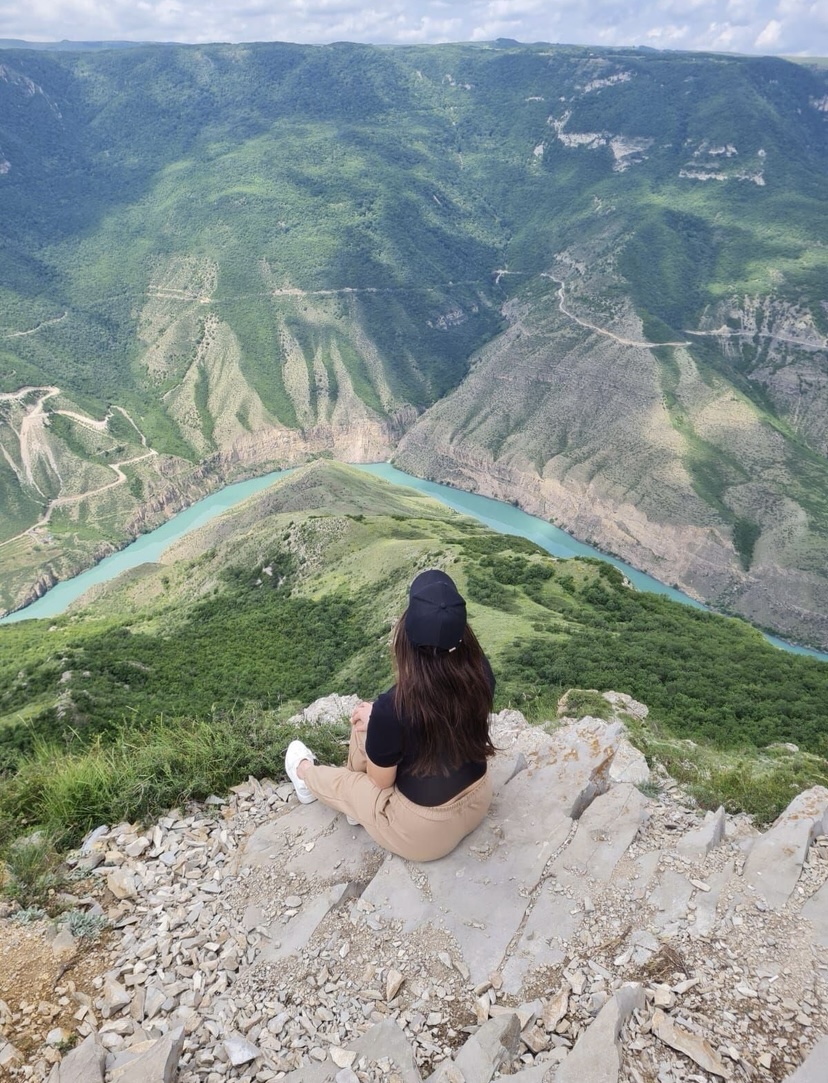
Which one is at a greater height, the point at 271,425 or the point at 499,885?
the point at 499,885

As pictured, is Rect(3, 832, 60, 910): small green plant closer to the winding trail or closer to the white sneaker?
the white sneaker

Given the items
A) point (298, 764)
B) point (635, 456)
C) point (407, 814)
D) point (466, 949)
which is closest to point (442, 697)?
A: point (407, 814)

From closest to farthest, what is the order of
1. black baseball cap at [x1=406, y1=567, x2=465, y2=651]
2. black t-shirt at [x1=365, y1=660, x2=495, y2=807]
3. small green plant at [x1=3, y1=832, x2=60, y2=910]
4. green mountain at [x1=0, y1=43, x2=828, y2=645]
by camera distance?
1. black baseball cap at [x1=406, y1=567, x2=465, y2=651]
2. black t-shirt at [x1=365, y1=660, x2=495, y2=807]
3. small green plant at [x1=3, y1=832, x2=60, y2=910]
4. green mountain at [x1=0, y1=43, x2=828, y2=645]

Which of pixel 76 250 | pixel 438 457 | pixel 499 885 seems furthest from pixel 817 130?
pixel 499 885

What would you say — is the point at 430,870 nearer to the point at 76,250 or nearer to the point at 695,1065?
the point at 695,1065

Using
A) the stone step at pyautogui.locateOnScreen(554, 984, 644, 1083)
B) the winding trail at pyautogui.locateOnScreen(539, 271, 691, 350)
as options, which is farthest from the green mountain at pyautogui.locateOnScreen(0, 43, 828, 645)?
the stone step at pyautogui.locateOnScreen(554, 984, 644, 1083)

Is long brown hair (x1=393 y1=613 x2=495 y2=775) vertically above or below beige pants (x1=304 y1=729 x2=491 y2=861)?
above
